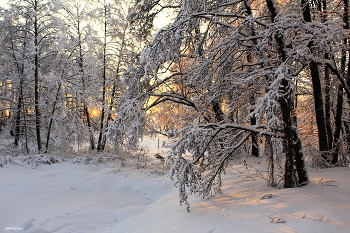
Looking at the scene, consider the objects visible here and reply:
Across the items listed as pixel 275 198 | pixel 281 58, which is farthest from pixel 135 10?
pixel 275 198

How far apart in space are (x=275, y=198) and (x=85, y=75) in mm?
13243

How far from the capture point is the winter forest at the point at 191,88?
4.71 meters

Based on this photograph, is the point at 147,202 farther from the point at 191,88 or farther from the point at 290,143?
the point at 290,143

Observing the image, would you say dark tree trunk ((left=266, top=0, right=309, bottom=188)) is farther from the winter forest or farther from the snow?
the snow

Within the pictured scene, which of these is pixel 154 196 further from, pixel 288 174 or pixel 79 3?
pixel 79 3

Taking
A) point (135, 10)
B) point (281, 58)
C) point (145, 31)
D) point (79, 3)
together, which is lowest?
point (281, 58)

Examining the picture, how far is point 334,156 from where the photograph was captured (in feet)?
24.1

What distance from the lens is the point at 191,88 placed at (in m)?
9.23

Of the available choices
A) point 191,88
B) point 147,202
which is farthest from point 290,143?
point 147,202

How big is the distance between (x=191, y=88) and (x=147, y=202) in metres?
4.24

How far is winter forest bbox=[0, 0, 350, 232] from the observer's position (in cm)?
471

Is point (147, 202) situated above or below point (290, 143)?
below

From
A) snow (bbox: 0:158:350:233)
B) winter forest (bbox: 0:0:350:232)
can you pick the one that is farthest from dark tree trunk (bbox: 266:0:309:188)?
snow (bbox: 0:158:350:233)

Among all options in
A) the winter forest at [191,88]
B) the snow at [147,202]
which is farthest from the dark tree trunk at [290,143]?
the snow at [147,202]
